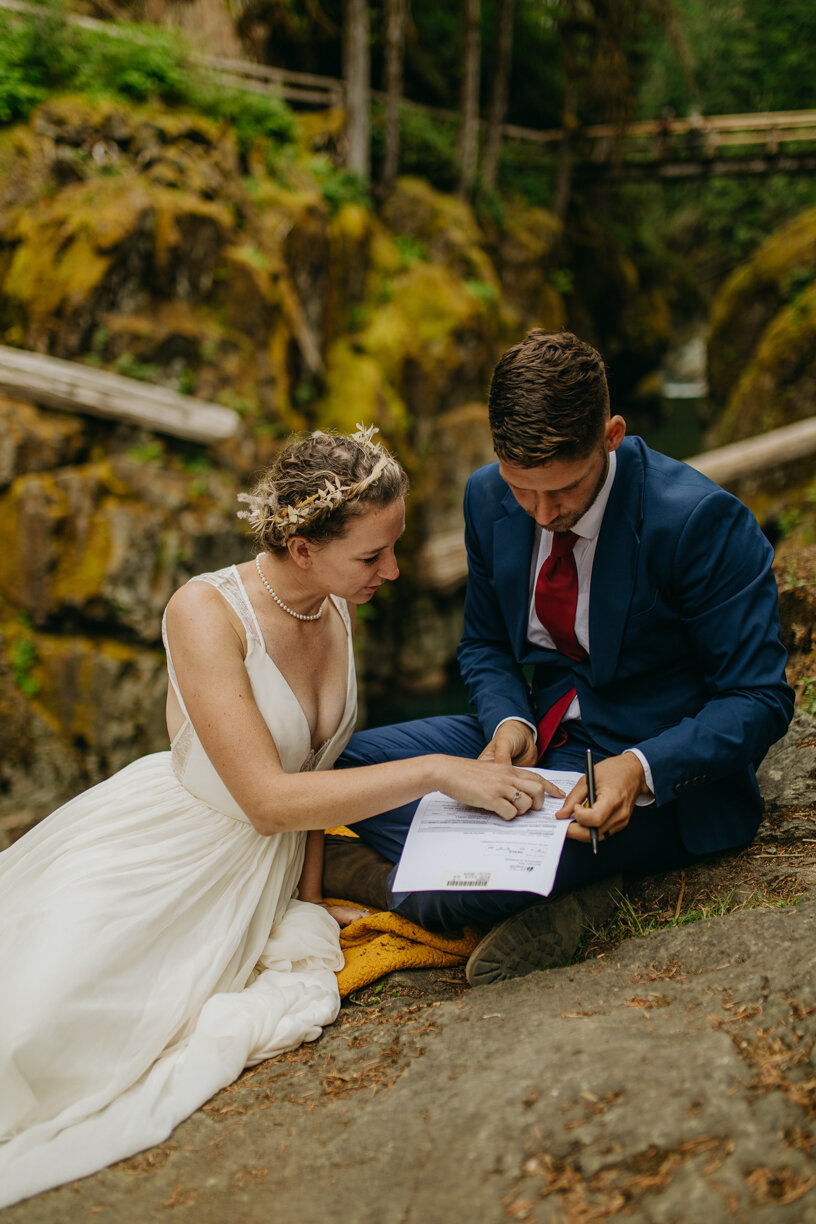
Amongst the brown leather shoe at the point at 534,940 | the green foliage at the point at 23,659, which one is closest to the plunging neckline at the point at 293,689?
the brown leather shoe at the point at 534,940

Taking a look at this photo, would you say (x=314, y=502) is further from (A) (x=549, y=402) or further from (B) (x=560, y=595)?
(B) (x=560, y=595)

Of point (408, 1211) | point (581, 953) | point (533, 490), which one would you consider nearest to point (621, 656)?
point (533, 490)

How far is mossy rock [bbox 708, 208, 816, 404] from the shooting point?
37.4 feet

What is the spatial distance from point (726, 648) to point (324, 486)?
138 cm

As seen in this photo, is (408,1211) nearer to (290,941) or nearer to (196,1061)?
(196,1061)

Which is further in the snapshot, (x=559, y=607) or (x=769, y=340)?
(x=769, y=340)

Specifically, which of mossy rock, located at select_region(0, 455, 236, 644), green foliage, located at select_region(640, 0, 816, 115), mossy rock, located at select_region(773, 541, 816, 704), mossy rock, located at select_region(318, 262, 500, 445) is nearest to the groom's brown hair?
mossy rock, located at select_region(773, 541, 816, 704)

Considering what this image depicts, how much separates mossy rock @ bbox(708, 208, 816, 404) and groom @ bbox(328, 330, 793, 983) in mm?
10094

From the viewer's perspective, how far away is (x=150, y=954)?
2.47 meters

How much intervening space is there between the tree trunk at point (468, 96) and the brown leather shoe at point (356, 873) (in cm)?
1381

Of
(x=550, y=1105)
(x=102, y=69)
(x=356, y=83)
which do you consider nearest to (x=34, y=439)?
(x=102, y=69)

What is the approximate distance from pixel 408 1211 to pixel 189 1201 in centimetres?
54

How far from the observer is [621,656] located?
9.33ft

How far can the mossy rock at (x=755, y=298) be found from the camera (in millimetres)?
11391
